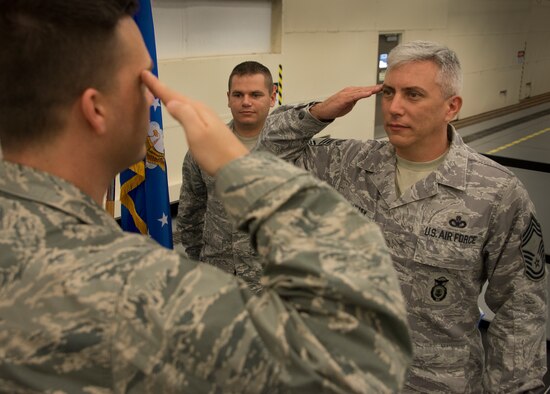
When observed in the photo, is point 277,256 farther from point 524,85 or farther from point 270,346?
point 524,85

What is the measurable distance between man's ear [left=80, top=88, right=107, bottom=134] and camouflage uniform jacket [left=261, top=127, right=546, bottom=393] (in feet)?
4.47

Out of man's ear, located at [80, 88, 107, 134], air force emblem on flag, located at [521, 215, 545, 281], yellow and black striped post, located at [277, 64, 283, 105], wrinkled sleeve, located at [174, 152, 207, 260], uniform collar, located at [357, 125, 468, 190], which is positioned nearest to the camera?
man's ear, located at [80, 88, 107, 134]

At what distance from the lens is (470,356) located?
1.98 m

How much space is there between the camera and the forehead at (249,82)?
126 inches

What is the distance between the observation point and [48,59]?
2.91ft

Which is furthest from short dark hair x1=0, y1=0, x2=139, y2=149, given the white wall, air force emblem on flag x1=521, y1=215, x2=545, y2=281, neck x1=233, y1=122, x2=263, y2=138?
the white wall

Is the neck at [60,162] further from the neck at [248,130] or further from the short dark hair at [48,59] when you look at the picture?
the neck at [248,130]

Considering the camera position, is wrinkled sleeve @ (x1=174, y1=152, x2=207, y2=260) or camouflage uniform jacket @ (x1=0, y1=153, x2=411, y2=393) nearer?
camouflage uniform jacket @ (x1=0, y1=153, x2=411, y2=393)

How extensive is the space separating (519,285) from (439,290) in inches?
11.1

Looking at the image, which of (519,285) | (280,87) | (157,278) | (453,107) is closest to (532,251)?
(519,285)

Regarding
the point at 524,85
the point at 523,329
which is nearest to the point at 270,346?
the point at 523,329

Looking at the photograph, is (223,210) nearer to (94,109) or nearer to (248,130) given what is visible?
(248,130)

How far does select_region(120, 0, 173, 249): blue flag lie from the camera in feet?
8.98

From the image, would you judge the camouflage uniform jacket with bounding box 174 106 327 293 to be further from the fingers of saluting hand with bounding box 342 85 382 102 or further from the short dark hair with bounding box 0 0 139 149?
the short dark hair with bounding box 0 0 139 149
